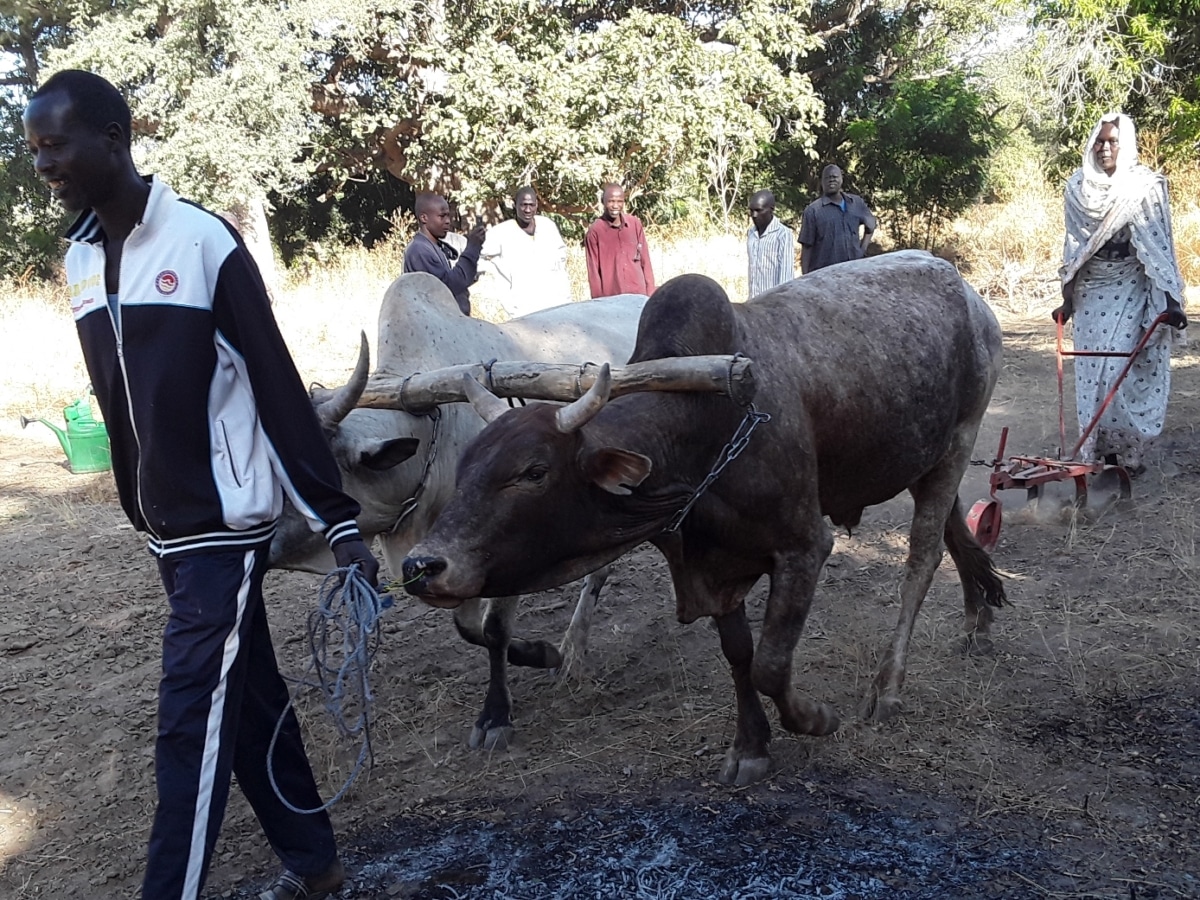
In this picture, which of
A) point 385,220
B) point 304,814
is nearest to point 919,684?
point 304,814

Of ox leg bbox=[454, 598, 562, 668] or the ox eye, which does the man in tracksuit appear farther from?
ox leg bbox=[454, 598, 562, 668]

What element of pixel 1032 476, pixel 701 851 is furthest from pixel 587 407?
pixel 1032 476

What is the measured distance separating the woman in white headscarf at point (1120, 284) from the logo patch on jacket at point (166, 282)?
536 centimetres

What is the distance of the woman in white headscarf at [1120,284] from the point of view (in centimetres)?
603

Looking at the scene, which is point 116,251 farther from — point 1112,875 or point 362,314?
point 362,314

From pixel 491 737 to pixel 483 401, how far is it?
4.83ft

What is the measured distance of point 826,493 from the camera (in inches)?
141

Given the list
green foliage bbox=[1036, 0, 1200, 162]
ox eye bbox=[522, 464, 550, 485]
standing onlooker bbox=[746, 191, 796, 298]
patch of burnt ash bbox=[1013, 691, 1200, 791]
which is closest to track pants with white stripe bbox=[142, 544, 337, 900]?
ox eye bbox=[522, 464, 550, 485]

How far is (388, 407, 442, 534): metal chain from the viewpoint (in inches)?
147

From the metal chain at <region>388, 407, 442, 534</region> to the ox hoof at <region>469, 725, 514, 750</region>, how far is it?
32.4 inches

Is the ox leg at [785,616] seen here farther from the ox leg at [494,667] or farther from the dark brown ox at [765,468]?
the ox leg at [494,667]

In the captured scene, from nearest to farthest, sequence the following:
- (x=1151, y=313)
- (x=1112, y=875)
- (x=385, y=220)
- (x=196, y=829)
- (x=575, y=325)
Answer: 1. (x=196, y=829)
2. (x=1112, y=875)
3. (x=575, y=325)
4. (x=1151, y=313)
5. (x=385, y=220)

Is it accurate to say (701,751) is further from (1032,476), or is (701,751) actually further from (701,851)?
(1032,476)

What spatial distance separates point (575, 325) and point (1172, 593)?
2905mm
